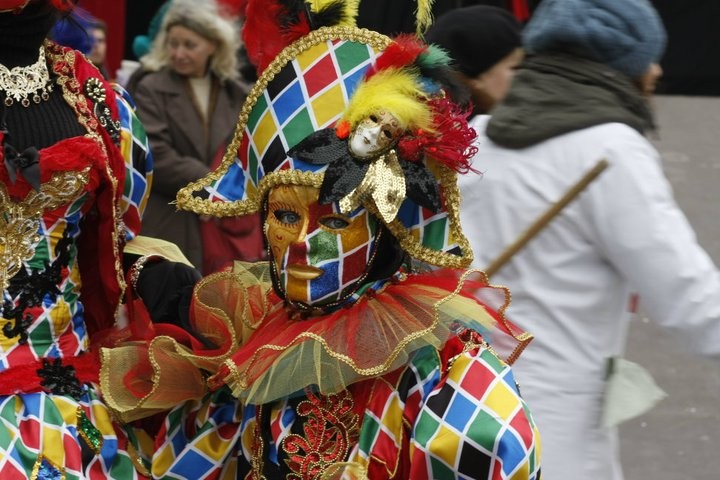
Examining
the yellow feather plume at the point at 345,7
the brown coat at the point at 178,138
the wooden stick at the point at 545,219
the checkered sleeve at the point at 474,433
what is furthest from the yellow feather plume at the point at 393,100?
the brown coat at the point at 178,138

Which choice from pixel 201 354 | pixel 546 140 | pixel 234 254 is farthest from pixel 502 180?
pixel 234 254

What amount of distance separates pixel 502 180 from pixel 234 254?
2.84m

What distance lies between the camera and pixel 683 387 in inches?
278

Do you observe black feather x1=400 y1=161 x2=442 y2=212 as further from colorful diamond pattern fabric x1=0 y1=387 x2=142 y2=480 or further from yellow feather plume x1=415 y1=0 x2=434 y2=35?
colorful diamond pattern fabric x1=0 y1=387 x2=142 y2=480

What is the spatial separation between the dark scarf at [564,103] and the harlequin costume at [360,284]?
2.11ft

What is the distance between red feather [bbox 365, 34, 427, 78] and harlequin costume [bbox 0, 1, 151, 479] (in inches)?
28.6

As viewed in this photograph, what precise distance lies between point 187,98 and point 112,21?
0.83 meters

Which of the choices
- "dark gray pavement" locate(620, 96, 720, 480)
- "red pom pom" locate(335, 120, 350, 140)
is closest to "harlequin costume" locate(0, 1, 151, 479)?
"red pom pom" locate(335, 120, 350, 140)

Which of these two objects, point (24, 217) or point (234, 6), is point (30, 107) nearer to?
point (24, 217)

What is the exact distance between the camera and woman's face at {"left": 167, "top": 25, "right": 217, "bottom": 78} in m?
6.29

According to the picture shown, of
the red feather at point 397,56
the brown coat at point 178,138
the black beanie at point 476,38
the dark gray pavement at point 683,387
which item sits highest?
the red feather at point 397,56

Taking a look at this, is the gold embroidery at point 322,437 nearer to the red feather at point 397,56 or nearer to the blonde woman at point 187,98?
the red feather at point 397,56

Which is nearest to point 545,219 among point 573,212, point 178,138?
point 573,212

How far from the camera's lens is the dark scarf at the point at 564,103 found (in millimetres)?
3561
